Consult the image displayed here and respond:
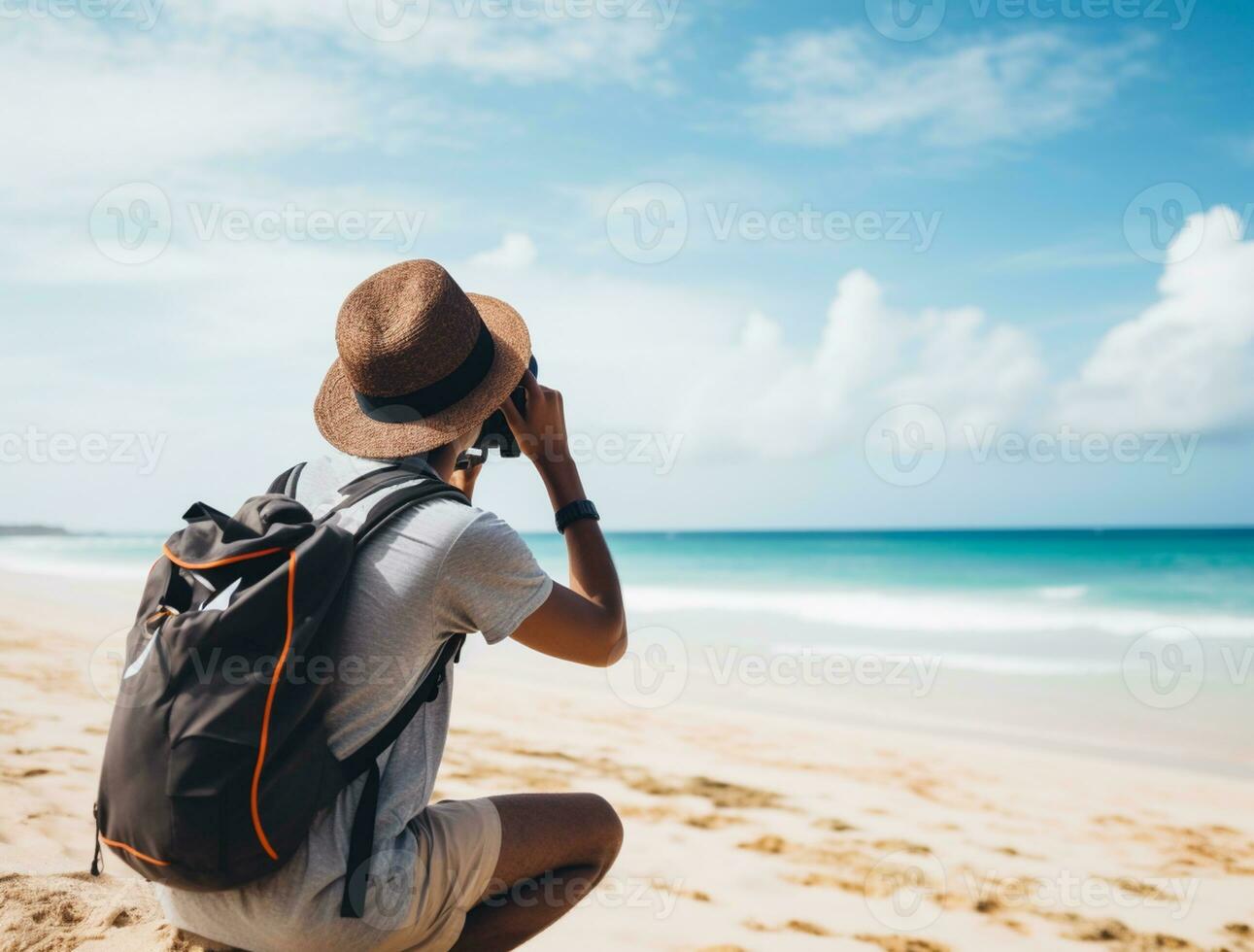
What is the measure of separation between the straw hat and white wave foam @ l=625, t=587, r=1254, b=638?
13797 mm

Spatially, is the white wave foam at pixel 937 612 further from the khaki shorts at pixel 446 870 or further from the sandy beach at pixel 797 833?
the khaki shorts at pixel 446 870

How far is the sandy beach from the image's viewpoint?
10.1 feet

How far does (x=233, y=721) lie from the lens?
145 centimetres

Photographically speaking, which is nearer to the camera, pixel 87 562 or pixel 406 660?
pixel 406 660

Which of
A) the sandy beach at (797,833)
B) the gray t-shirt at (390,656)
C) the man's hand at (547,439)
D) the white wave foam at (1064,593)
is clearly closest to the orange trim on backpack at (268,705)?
the gray t-shirt at (390,656)

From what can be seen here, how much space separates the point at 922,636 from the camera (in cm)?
1391

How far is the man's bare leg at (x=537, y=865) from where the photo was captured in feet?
6.23

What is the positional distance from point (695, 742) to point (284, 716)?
4.94 m

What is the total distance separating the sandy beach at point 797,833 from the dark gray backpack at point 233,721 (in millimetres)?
1059

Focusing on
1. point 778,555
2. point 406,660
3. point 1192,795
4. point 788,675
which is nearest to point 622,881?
point 406,660

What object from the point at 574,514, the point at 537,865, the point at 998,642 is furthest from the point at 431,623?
the point at 998,642

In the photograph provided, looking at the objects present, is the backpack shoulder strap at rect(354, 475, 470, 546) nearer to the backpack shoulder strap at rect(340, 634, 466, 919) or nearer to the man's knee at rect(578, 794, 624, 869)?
the backpack shoulder strap at rect(340, 634, 466, 919)

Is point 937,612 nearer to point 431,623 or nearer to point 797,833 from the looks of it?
point 797,833

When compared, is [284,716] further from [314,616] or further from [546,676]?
[546,676]
